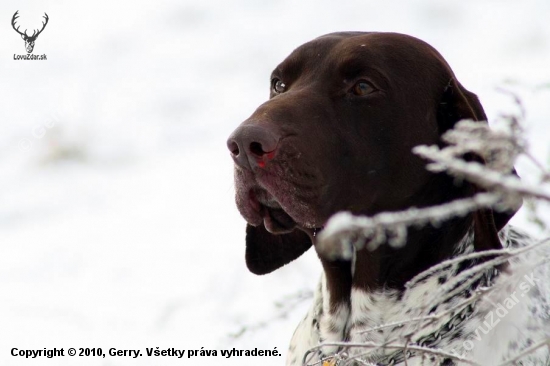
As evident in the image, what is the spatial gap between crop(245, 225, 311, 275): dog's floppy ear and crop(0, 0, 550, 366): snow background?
1.13 feet

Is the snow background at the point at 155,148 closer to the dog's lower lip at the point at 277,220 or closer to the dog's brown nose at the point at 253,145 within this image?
the dog's lower lip at the point at 277,220

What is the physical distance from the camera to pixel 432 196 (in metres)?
3.28

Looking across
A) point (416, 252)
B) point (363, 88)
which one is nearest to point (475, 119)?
point (363, 88)

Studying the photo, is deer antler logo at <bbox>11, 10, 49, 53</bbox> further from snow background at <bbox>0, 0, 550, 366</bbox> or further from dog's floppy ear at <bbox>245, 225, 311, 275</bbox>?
dog's floppy ear at <bbox>245, 225, 311, 275</bbox>

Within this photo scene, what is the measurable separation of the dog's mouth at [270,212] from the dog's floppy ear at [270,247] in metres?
0.55

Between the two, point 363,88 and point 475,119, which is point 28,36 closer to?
point 363,88

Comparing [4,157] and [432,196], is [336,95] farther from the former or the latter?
[4,157]

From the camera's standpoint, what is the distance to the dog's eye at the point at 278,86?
351cm

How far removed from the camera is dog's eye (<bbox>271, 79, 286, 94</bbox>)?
3506mm

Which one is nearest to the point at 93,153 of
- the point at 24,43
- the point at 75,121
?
the point at 75,121

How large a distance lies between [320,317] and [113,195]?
14.2ft

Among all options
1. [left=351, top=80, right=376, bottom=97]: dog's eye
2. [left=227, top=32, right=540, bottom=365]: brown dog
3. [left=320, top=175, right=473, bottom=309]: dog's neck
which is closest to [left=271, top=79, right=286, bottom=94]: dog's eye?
[left=227, top=32, right=540, bottom=365]: brown dog

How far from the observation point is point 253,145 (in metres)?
2.87

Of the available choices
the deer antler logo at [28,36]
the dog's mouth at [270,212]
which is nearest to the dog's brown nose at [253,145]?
the dog's mouth at [270,212]
